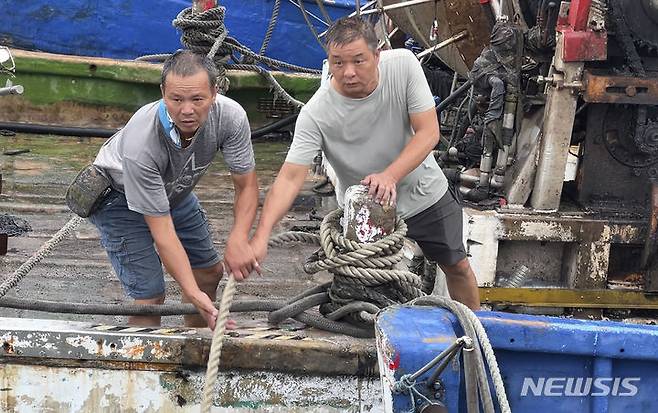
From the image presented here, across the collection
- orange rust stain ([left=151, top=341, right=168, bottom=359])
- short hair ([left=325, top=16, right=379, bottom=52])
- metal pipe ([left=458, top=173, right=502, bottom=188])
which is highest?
short hair ([left=325, top=16, right=379, bottom=52])

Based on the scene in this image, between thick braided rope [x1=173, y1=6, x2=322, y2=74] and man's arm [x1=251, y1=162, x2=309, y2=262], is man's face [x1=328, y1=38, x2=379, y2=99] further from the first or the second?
thick braided rope [x1=173, y1=6, x2=322, y2=74]

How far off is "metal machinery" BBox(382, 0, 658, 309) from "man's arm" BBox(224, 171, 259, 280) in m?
1.53

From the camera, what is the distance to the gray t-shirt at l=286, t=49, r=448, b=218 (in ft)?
13.1

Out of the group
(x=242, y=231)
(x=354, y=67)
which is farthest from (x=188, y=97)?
(x=354, y=67)

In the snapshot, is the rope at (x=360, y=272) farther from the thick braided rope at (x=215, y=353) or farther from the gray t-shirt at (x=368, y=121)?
the thick braided rope at (x=215, y=353)

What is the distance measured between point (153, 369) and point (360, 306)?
91cm

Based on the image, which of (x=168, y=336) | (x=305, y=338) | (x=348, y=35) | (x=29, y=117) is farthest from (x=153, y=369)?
(x=29, y=117)

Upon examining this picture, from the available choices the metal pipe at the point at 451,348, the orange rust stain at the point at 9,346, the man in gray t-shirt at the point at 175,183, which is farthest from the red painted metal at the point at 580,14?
the orange rust stain at the point at 9,346

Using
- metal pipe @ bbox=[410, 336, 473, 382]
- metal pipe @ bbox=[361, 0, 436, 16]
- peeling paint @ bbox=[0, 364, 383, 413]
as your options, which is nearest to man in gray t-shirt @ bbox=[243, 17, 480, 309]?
peeling paint @ bbox=[0, 364, 383, 413]

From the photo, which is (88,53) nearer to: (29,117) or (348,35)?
(29,117)

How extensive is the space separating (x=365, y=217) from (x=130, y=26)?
9088 millimetres

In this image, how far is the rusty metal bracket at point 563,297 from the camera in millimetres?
5094

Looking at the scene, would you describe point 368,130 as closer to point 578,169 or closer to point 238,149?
point 238,149

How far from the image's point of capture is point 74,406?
3980mm
